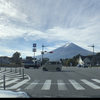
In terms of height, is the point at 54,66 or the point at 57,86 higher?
the point at 54,66

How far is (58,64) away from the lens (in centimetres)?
2638

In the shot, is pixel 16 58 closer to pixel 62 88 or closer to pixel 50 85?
pixel 50 85

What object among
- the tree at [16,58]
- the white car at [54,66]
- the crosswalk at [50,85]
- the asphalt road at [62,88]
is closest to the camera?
the asphalt road at [62,88]

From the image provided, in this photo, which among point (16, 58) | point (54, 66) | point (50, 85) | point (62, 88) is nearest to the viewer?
point (62, 88)

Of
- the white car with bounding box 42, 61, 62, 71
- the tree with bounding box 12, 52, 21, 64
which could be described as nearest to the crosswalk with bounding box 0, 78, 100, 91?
the white car with bounding box 42, 61, 62, 71

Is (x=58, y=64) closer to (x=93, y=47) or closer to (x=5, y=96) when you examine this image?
(x=5, y=96)

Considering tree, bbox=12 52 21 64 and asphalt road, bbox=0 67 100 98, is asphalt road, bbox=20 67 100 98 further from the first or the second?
tree, bbox=12 52 21 64

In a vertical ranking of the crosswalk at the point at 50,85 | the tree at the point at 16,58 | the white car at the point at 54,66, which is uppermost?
the tree at the point at 16,58

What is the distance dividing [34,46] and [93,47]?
28223mm

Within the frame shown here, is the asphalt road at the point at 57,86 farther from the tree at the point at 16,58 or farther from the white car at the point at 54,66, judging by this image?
the tree at the point at 16,58

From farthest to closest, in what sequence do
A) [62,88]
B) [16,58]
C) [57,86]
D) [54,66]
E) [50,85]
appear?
[16,58]
[54,66]
[50,85]
[57,86]
[62,88]

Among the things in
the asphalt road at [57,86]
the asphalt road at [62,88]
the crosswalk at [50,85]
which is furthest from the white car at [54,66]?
the crosswalk at [50,85]

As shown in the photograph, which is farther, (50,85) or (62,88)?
(50,85)

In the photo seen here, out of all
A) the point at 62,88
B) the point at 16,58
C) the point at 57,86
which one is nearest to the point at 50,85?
the point at 57,86
